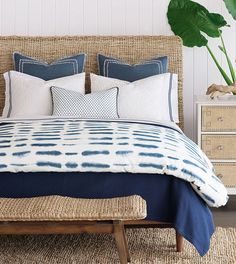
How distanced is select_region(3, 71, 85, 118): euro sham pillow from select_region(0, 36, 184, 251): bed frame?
0.24 meters

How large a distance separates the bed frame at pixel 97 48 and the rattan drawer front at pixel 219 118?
1.42 ft

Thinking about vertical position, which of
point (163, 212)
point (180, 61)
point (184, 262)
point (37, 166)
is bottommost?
point (184, 262)

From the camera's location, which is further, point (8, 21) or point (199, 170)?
point (8, 21)

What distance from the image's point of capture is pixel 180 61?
5.64 meters

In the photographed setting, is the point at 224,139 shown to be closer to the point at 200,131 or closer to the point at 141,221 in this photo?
the point at 200,131

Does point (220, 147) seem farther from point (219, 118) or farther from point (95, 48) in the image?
point (95, 48)

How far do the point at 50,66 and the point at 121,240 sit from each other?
2.30 m

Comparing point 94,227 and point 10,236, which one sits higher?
point 94,227

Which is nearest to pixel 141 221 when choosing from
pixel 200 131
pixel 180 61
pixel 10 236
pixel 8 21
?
pixel 10 236

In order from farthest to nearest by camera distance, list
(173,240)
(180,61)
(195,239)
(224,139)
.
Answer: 1. (180,61)
2. (224,139)
3. (173,240)
4. (195,239)

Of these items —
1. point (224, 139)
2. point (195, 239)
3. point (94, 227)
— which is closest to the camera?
point (94, 227)

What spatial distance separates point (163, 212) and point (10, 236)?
997 millimetres

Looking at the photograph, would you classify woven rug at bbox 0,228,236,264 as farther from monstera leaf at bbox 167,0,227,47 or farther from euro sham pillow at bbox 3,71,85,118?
monstera leaf at bbox 167,0,227,47

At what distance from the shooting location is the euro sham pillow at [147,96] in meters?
5.18
